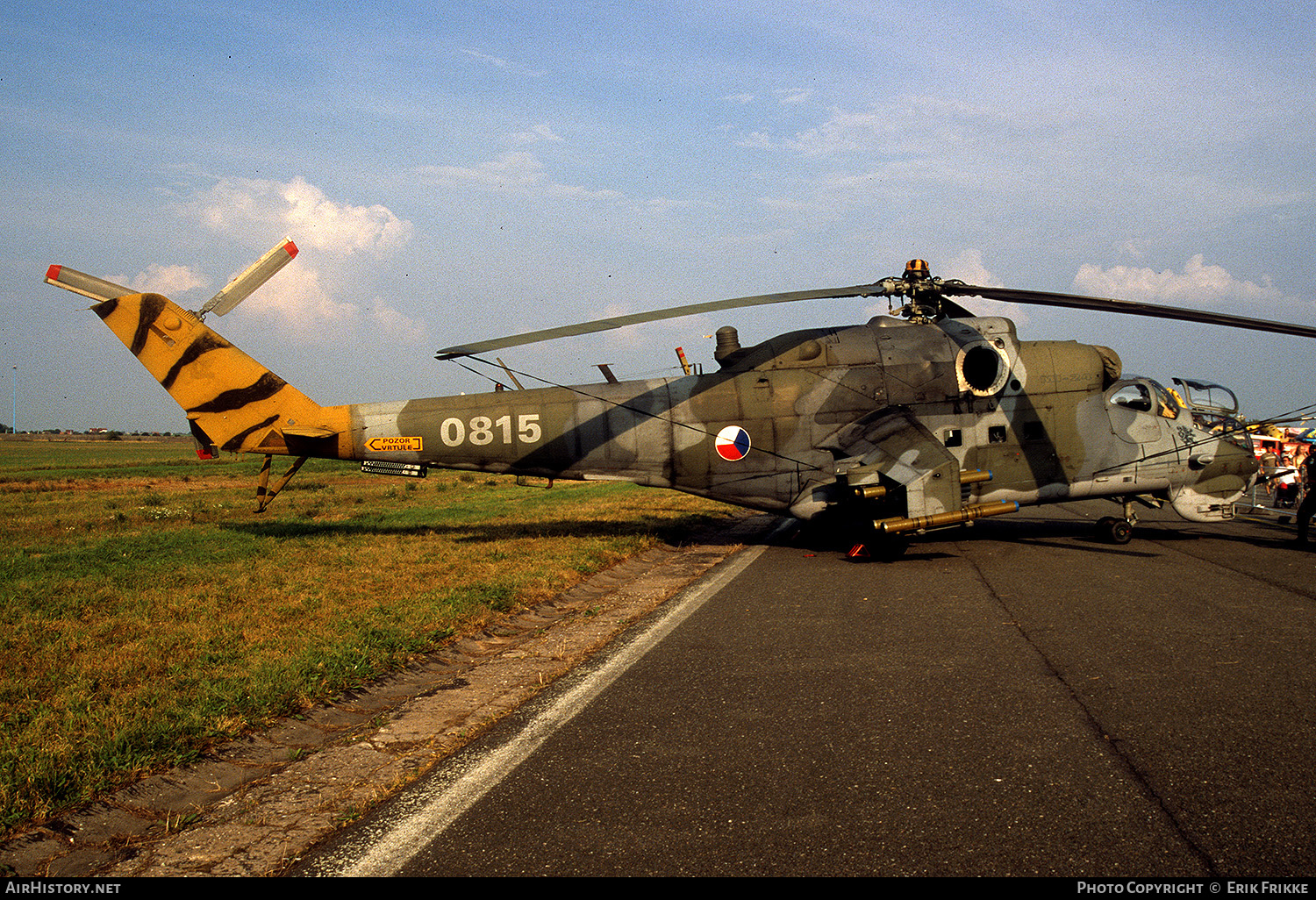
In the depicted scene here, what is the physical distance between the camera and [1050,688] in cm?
571

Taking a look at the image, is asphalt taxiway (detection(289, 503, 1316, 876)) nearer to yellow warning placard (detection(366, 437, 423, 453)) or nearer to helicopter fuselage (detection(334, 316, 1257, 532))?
helicopter fuselage (detection(334, 316, 1257, 532))

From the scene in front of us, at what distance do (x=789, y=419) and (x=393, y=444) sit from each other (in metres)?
6.91

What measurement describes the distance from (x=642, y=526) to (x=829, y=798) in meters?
12.9

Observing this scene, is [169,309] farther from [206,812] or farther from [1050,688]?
[1050,688]

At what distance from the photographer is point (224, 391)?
13445mm

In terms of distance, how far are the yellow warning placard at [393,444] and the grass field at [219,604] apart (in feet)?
5.71

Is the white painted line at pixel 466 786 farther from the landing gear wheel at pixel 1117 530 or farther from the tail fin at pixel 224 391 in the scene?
the landing gear wheel at pixel 1117 530

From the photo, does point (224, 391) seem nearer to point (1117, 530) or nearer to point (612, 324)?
point (612, 324)

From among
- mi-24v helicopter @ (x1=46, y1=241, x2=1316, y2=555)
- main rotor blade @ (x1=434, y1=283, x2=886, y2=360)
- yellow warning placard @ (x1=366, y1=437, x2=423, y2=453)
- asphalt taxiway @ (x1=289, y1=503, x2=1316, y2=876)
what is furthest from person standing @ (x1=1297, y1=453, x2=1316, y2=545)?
yellow warning placard @ (x1=366, y1=437, x2=423, y2=453)

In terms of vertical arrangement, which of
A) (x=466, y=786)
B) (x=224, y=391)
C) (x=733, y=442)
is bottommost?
(x=466, y=786)

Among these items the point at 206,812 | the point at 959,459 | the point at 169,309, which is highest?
the point at 169,309

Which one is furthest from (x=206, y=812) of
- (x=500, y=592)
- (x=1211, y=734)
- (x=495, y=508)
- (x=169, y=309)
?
(x=495, y=508)

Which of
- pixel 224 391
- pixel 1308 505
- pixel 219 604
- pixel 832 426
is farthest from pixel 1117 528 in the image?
pixel 224 391

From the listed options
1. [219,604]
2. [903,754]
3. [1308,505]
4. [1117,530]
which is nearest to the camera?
[903,754]
